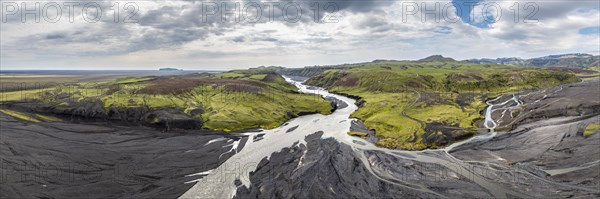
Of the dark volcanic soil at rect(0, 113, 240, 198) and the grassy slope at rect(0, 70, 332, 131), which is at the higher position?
the grassy slope at rect(0, 70, 332, 131)

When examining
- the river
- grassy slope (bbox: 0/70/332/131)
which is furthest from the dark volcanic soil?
grassy slope (bbox: 0/70/332/131)

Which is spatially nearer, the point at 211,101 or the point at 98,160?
the point at 98,160

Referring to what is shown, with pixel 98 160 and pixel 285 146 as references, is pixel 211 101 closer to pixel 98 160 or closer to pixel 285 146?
pixel 285 146

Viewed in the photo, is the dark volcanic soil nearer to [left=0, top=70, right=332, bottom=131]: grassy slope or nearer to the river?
the river

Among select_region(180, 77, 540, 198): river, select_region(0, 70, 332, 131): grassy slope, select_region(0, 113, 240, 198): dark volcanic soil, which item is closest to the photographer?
select_region(0, 113, 240, 198): dark volcanic soil

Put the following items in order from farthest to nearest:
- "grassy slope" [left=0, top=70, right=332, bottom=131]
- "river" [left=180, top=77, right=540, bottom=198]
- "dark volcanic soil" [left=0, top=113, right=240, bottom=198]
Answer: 1. "grassy slope" [left=0, top=70, right=332, bottom=131]
2. "river" [left=180, top=77, right=540, bottom=198]
3. "dark volcanic soil" [left=0, top=113, right=240, bottom=198]

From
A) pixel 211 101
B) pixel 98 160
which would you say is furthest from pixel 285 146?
pixel 211 101

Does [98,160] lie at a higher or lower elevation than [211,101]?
lower

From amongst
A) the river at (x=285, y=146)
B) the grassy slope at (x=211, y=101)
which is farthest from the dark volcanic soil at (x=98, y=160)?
the grassy slope at (x=211, y=101)

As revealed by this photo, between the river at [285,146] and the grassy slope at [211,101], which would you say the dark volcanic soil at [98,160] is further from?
the grassy slope at [211,101]

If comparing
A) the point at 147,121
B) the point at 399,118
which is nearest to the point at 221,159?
the point at 147,121
